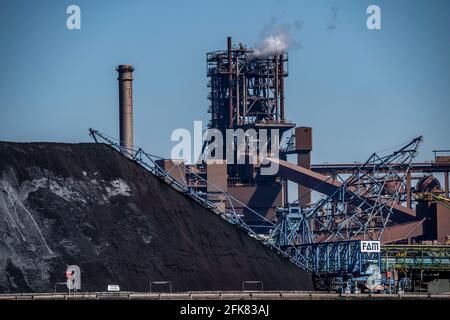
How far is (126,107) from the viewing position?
190125mm

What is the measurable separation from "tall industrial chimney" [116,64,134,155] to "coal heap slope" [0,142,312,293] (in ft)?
153

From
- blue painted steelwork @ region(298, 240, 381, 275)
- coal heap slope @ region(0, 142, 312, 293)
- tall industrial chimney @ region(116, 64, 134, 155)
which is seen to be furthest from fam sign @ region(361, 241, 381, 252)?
tall industrial chimney @ region(116, 64, 134, 155)

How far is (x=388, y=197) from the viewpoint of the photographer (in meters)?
198

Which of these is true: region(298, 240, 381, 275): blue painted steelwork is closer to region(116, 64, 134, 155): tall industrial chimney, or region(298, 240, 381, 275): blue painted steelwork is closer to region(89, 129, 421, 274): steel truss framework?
region(89, 129, 421, 274): steel truss framework

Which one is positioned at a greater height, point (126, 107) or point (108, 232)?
point (126, 107)

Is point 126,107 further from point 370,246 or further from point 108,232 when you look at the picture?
point 108,232

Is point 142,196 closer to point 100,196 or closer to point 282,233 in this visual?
point 100,196

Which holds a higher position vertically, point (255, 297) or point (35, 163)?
point (35, 163)

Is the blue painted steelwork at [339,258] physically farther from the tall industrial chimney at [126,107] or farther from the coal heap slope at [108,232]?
the tall industrial chimney at [126,107]

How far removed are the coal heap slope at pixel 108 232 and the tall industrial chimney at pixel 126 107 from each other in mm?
46541

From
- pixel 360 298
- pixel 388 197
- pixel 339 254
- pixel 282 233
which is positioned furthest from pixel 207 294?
pixel 388 197

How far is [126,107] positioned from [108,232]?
58896mm

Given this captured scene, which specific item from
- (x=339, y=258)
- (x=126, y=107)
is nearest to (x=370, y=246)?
(x=339, y=258)
